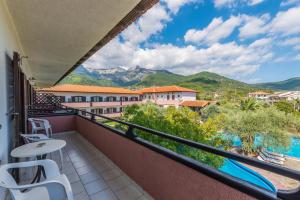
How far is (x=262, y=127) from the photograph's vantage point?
35.0 ft

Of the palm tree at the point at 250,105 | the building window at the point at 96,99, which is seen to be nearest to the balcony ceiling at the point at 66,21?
the building window at the point at 96,99

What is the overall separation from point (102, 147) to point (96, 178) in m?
0.81

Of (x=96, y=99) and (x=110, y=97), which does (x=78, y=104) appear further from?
(x=110, y=97)

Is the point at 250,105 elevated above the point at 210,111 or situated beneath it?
elevated above

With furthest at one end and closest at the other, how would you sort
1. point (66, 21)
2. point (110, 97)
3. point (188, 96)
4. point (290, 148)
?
point (188, 96) < point (110, 97) < point (290, 148) < point (66, 21)

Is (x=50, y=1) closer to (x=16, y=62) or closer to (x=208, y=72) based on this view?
(x=16, y=62)

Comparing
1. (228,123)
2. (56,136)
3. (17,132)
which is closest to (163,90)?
(228,123)

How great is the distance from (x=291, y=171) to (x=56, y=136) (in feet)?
16.7

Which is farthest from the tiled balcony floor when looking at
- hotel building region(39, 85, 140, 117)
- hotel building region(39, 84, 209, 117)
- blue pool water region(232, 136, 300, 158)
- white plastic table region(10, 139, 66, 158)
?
hotel building region(39, 85, 140, 117)

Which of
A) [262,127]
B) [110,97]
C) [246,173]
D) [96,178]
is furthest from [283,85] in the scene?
[96,178]

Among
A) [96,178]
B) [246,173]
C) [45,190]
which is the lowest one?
[246,173]

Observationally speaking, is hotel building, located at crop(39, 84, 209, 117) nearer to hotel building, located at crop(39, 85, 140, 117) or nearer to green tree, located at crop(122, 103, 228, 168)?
hotel building, located at crop(39, 85, 140, 117)

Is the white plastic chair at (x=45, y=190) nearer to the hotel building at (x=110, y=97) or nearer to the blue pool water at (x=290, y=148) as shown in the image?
the blue pool water at (x=290, y=148)

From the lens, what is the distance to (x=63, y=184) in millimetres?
1162
